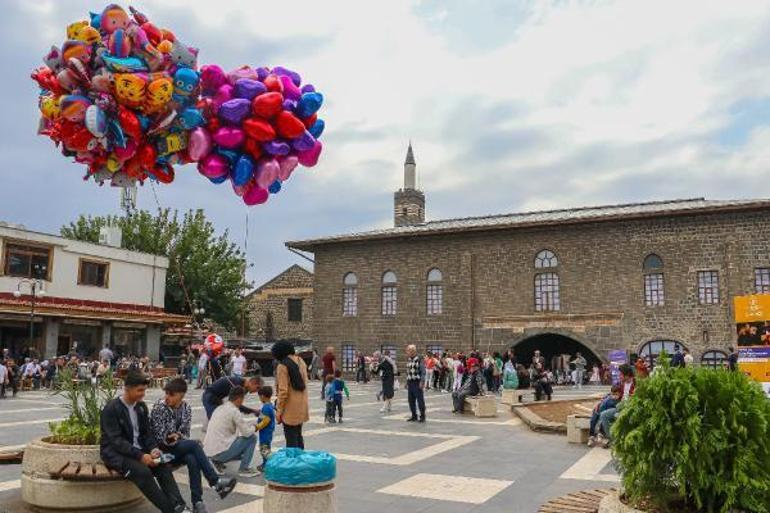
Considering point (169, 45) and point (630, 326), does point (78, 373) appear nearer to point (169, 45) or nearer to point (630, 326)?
point (169, 45)

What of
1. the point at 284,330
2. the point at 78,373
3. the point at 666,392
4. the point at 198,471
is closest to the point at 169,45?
the point at 198,471

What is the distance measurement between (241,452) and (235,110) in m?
3.70

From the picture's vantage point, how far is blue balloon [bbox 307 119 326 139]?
21.8 feet

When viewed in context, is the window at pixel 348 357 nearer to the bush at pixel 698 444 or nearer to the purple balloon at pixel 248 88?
the purple balloon at pixel 248 88

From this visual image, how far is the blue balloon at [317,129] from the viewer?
21.8ft

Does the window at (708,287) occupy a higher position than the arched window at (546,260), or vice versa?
the arched window at (546,260)

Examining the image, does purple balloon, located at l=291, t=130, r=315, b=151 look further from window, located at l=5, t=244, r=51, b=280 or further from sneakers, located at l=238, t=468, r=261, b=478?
window, located at l=5, t=244, r=51, b=280

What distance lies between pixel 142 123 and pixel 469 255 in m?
26.9

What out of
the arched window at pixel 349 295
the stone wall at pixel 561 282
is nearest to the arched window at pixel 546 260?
the stone wall at pixel 561 282

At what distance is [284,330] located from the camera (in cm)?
4450

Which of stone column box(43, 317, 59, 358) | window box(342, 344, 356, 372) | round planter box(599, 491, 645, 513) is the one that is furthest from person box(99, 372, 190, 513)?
window box(342, 344, 356, 372)

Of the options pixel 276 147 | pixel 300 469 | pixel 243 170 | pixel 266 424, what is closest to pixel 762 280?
pixel 266 424

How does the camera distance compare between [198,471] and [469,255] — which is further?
[469,255]

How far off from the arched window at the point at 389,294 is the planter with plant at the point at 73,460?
92.5 ft
